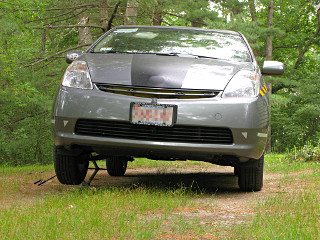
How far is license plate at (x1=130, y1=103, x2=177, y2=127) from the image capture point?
12.4 feet

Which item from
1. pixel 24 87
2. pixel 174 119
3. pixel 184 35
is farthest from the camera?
pixel 24 87

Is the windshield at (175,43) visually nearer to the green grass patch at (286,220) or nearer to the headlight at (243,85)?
the headlight at (243,85)

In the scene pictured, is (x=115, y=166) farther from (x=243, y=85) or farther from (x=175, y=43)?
(x=243, y=85)

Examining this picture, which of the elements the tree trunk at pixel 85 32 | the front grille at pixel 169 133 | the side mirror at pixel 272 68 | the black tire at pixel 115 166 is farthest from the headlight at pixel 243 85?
the tree trunk at pixel 85 32

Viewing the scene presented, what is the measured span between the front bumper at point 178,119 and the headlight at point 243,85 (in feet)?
0.22

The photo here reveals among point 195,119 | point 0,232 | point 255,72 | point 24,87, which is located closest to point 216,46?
point 255,72

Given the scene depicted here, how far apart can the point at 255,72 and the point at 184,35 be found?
1.29 m

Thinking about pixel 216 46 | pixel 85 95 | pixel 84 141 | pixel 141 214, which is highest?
pixel 216 46

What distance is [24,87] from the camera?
641 inches

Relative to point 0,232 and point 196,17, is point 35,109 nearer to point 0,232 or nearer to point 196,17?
point 196,17

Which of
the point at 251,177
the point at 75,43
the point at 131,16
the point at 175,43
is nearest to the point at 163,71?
the point at 175,43

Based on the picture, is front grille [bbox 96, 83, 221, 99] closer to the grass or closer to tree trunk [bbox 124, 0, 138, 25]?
the grass

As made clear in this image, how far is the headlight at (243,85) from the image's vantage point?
3955 mm

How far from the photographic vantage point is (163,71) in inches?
157
